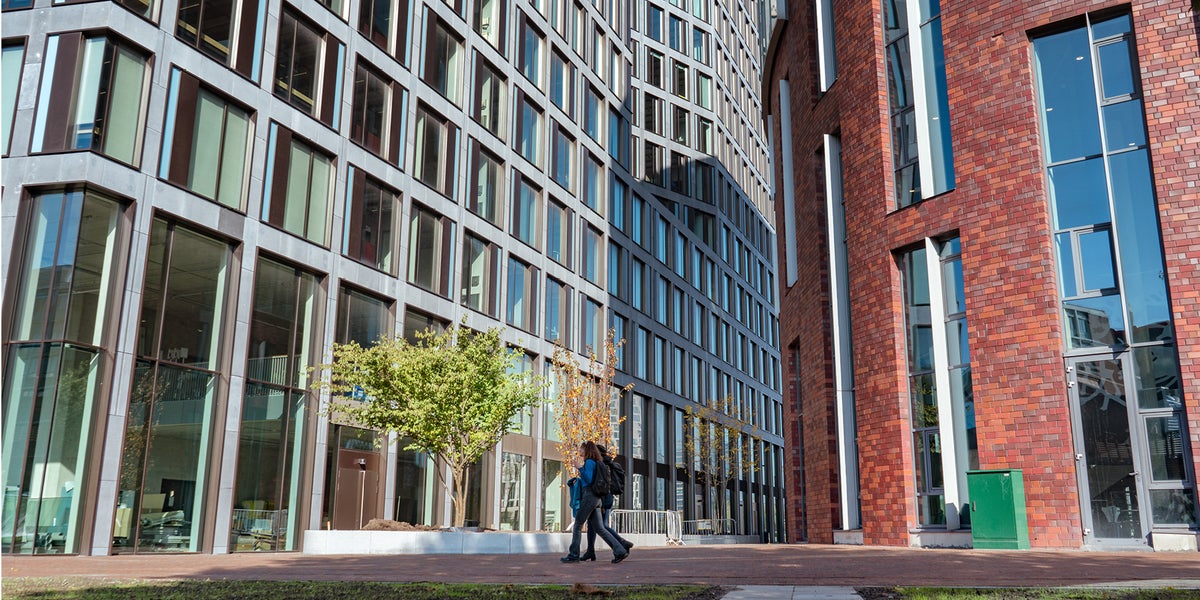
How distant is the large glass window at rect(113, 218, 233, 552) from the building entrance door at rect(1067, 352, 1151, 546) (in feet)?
56.7

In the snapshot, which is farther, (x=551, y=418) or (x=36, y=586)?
(x=551, y=418)

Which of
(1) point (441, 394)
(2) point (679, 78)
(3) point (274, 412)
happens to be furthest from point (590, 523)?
(2) point (679, 78)

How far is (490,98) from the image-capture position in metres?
34.5

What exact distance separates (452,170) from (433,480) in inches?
397

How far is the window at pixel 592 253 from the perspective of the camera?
1624 inches

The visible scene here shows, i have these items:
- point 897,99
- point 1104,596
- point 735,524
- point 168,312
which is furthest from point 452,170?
point 735,524

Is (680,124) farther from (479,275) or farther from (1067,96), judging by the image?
(1067,96)

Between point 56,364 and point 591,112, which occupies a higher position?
point 591,112

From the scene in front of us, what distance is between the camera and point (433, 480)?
28.5 metres

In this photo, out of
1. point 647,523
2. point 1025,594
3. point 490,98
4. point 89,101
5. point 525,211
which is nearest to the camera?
point 1025,594

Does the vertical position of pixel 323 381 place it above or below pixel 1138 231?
below

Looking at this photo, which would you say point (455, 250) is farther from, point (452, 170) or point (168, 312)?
point (168, 312)

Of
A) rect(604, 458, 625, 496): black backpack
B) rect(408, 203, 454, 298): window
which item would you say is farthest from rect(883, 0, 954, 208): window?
rect(408, 203, 454, 298): window

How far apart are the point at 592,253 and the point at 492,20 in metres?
11.8
